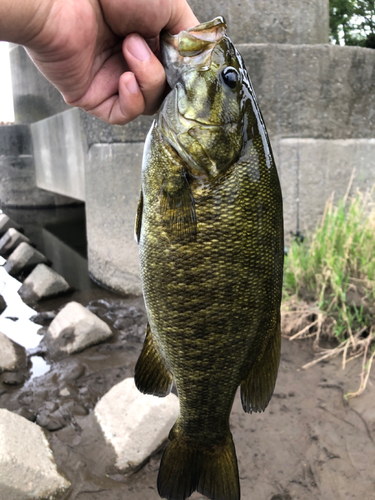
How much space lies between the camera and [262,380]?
1.27 meters

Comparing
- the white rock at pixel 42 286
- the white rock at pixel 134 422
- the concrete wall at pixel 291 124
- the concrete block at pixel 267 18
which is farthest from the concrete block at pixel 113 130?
the white rock at pixel 134 422

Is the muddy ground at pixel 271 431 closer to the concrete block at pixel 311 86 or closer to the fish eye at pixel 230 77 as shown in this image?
the fish eye at pixel 230 77

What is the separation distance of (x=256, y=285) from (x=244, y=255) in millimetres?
99

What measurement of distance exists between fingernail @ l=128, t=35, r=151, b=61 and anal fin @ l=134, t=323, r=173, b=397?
33.6 inches

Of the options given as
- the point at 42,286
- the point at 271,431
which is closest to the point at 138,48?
the point at 271,431

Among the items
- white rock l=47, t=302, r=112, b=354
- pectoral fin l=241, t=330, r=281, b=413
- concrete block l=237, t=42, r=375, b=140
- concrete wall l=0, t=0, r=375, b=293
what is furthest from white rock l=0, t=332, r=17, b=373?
concrete block l=237, t=42, r=375, b=140

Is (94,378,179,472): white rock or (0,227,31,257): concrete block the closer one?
(94,378,179,472): white rock

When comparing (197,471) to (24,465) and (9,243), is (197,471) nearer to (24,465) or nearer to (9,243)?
(24,465)

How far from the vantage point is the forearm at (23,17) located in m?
1.17

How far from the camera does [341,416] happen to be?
2.63 m

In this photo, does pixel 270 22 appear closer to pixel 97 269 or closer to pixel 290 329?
pixel 290 329

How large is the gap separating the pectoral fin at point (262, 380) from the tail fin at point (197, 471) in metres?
A: 0.19

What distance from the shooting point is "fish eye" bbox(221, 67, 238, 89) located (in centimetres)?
113

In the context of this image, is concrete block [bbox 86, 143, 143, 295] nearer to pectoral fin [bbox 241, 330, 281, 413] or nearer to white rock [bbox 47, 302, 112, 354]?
white rock [bbox 47, 302, 112, 354]
